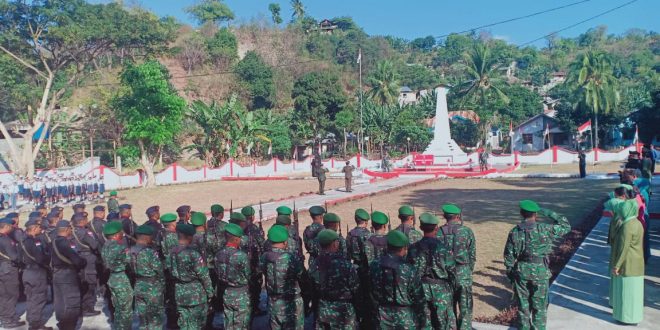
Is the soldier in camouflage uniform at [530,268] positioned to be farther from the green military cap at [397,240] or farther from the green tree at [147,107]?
the green tree at [147,107]

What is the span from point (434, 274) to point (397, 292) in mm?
819

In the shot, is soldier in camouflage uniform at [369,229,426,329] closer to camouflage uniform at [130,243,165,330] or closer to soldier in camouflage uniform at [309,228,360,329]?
soldier in camouflage uniform at [309,228,360,329]

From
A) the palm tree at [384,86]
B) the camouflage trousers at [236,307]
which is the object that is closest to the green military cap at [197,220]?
the camouflage trousers at [236,307]

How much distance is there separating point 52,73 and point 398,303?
31121mm

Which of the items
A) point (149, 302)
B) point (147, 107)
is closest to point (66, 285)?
point (149, 302)

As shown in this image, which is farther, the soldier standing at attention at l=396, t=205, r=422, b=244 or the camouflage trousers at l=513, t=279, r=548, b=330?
the soldier standing at attention at l=396, t=205, r=422, b=244

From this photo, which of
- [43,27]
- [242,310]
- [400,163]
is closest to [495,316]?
[242,310]

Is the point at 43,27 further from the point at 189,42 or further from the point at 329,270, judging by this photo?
the point at 189,42

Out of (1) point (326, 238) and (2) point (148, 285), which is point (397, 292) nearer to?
(1) point (326, 238)

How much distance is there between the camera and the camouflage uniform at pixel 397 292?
15.1 ft

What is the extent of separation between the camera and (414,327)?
471cm

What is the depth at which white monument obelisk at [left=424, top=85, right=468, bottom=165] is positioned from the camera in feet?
111

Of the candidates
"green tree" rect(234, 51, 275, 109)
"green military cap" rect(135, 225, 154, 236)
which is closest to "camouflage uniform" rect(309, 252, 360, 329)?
"green military cap" rect(135, 225, 154, 236)

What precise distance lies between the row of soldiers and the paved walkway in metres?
1.10
